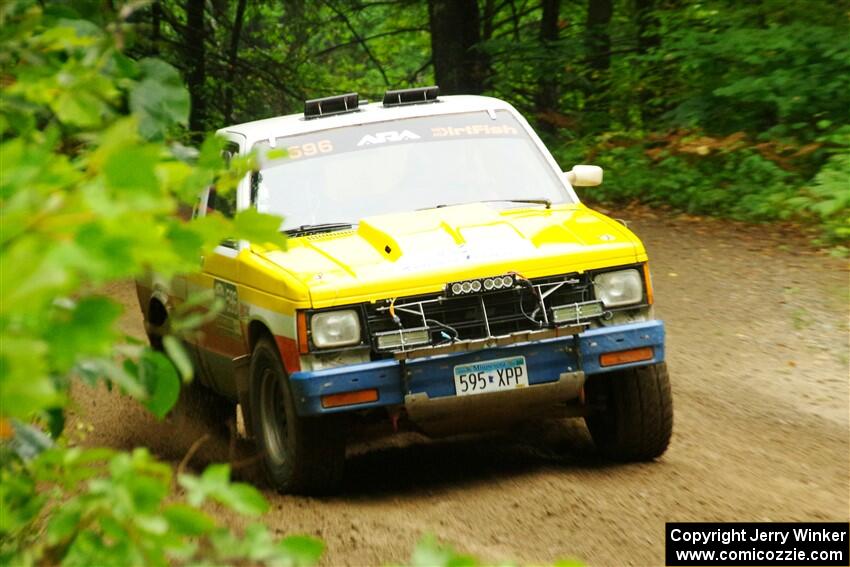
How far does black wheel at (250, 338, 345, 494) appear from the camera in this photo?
6172 mm

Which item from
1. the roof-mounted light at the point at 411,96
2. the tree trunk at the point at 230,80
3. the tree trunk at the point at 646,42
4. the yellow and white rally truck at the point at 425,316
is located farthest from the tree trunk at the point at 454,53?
the yellow and white rally truck at the point at 425,316

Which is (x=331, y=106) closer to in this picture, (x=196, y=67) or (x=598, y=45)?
(x=598, y=45)

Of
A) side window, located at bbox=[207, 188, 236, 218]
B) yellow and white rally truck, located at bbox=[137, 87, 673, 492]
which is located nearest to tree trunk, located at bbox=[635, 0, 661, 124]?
side window, located at bbox=[207, 188, 236, 218]

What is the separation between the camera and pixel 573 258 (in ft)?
20.0

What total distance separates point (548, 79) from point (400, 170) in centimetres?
1268

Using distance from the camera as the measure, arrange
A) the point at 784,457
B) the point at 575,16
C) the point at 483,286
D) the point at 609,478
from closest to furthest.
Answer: the point at 483,286 → the point at 609,478 → the point at 784,457 → the point at 575,16

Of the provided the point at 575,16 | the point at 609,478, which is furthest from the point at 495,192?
the point at 575,16

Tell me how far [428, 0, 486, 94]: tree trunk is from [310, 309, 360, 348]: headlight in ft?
50.3

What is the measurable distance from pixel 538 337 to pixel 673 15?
11666 mm

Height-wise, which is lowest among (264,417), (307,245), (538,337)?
(264,417)

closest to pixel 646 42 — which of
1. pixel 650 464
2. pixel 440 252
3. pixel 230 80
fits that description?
pixel 230 80

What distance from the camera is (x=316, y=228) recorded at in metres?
6.78

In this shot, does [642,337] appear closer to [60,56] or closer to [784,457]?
[784,457]

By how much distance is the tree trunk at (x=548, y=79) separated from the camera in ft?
64.3
